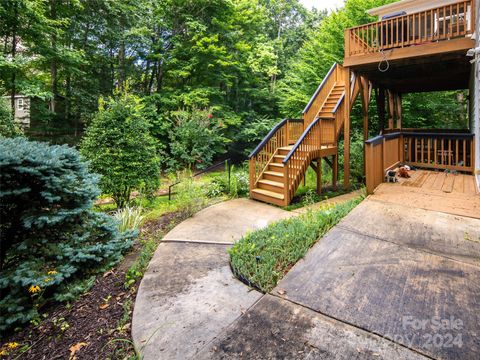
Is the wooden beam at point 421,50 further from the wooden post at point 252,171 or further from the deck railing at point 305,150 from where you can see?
the wooden post at point 252,171

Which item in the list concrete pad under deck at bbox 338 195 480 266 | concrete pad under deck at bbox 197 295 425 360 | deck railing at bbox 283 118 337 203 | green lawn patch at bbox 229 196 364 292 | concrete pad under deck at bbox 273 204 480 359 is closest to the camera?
concrete pad under deck at bbox 197 295 425 360

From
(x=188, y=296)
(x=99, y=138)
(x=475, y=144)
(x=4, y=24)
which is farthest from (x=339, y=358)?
(x=4, y=24)

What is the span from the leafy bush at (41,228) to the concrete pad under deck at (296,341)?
6.15 ft

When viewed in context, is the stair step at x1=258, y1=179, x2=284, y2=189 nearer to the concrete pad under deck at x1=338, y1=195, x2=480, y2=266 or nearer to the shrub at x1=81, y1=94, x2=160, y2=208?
the concrete pad under deck at x1=338, y1=195, x2=480, y2=266

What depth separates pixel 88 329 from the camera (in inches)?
95.7

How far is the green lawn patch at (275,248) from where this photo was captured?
2945 millimetres

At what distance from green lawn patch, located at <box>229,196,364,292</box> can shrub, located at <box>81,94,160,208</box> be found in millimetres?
3297

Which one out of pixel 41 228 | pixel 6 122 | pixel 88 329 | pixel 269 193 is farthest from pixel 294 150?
pixel 6 122

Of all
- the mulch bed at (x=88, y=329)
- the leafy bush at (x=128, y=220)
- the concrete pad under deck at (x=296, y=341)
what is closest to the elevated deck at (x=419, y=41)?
the concrete pad under deck at (x=296, y=341)

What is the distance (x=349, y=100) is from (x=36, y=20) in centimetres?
1082

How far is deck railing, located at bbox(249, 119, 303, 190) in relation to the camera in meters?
6.93

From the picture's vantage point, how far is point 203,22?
1364cm

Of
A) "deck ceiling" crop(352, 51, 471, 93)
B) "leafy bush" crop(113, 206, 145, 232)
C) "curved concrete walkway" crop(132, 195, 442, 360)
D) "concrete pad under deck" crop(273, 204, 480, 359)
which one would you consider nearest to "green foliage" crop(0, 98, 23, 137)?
"leafy bush" crop(113, 206, 145, 232)

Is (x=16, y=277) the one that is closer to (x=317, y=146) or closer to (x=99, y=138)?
(x=99, y=138)
